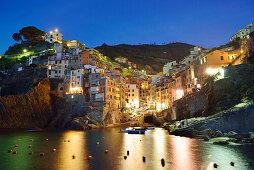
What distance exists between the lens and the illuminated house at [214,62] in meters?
57.6

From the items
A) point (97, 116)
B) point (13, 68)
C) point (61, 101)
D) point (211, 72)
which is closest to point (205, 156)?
point (211, 72)

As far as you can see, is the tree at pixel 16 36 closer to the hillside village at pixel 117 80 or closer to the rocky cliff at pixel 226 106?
the hillside village at pixel 117 80

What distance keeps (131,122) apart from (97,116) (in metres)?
15.1

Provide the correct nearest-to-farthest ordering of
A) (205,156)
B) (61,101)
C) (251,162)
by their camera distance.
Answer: (251,162) → (205,156) → (61,101)

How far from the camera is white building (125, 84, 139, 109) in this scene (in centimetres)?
9731

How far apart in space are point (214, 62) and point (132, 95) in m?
47.8

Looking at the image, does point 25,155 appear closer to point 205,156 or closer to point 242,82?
point 205,156

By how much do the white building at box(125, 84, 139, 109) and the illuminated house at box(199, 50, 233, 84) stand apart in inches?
1727

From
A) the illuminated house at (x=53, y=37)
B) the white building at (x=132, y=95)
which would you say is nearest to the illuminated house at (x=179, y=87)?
the white building at (x=132, y=95)

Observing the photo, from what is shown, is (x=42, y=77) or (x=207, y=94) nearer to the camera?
(x=207, y=94)

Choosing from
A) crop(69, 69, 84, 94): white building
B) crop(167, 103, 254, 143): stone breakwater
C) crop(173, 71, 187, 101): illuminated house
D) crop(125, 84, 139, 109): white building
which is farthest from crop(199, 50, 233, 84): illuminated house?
crop(69, 69, 84, 94): white building

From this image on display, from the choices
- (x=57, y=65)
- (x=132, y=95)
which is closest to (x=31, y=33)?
(x=57, y=65)

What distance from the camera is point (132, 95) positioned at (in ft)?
324

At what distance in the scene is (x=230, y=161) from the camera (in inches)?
851
